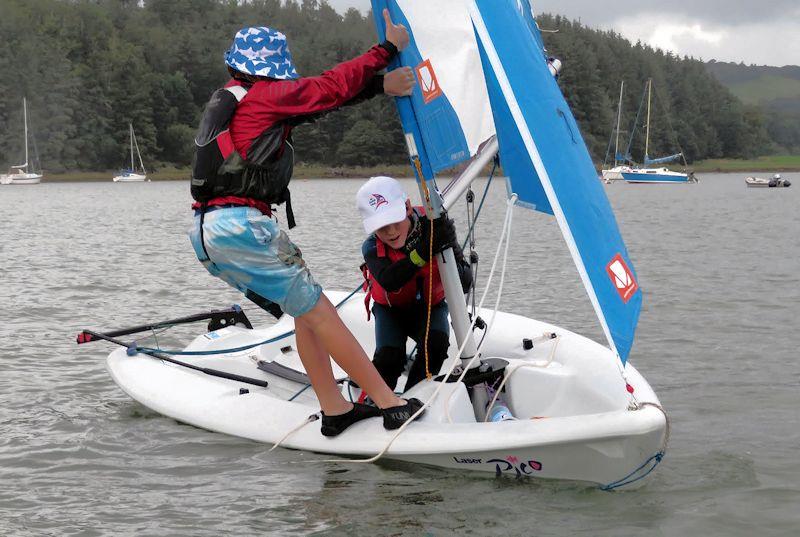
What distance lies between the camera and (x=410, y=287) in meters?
5.58

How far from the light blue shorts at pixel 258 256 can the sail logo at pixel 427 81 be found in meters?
0.95

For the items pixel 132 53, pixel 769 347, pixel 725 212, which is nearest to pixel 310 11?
pixel 132 53

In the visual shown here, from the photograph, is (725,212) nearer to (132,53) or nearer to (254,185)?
(254,185)

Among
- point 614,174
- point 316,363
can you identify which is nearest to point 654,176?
point 614,174

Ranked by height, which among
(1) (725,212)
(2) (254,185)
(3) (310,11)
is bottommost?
(1) (725,212)

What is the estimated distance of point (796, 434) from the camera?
6.21m

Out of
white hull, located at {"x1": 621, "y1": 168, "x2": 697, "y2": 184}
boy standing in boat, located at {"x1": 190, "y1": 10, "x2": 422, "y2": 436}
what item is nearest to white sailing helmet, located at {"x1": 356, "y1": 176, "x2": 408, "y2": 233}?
boy standing in boat, located at {"x1": 190, "y1": 10, "x2": 422, "y2": 436}

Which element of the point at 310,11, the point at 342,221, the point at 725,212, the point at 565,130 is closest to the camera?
the point at 565,130

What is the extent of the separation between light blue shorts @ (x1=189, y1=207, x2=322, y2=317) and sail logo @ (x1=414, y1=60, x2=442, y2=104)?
0.95 m

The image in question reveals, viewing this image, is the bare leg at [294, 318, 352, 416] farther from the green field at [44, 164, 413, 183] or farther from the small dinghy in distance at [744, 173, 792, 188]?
the green field at [44, 164, 413, 183]

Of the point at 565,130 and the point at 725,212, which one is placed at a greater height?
the point at 565,130

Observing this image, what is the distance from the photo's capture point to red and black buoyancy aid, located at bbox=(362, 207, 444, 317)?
17.9 feet

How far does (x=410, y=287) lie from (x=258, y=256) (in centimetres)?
106

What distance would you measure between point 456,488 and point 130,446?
6.88 feet
